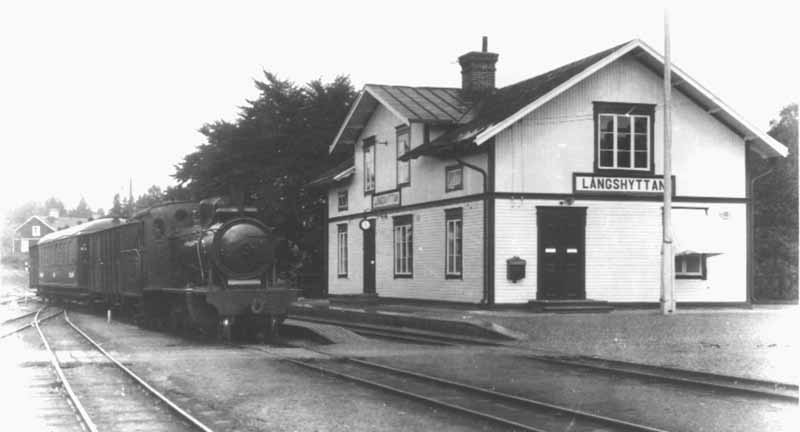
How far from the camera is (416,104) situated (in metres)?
25.9

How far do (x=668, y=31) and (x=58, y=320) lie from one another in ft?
56.5

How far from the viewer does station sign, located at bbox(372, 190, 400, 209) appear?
27.4m

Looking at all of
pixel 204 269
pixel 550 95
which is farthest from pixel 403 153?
pixel 204 269

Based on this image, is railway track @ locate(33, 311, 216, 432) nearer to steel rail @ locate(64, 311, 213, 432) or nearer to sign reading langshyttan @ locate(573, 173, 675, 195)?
steel rail @ locate(64, 311, 213, 432)

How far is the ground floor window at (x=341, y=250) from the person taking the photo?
32.1 m

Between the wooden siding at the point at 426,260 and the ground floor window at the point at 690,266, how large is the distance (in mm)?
5177

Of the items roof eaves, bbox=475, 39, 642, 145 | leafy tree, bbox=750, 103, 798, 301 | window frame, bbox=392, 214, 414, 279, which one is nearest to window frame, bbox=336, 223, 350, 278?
window frame, bbox=392, 214, 414, 279

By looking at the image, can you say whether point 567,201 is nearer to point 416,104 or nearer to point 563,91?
point 563,91

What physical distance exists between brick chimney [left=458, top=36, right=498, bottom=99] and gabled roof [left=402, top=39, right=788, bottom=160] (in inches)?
76.3

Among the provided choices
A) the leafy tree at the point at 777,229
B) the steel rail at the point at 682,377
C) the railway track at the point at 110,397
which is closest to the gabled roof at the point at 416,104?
the steel rail at the point at 682,377

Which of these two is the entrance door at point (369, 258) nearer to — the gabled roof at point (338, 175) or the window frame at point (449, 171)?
the gabled roof at point (338, 175)

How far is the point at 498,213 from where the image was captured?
859 inches

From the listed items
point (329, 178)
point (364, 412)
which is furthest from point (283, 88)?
point (364, 412)

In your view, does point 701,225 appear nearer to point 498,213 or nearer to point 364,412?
point 498,213
